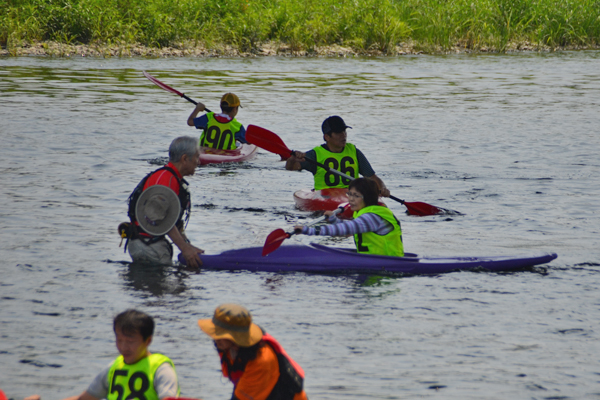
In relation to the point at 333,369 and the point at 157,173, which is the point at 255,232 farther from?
the point at 333,369

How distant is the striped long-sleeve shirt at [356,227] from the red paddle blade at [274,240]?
28 cm

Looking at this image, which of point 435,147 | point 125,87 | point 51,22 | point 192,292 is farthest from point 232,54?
point 192,292

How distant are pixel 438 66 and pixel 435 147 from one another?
42.0 feet

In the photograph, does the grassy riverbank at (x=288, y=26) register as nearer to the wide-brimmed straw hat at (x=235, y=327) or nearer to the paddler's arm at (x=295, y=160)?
the paddler's arm at (x=295, y=160)

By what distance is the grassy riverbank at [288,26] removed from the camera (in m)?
25.7

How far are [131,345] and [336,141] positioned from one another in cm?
484

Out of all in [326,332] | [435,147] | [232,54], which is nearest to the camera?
[326,332]

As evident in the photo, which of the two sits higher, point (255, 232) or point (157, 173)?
point (157, 173)

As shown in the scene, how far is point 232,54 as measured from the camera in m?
27.6

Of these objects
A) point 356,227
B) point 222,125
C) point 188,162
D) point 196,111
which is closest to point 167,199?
point 188,162

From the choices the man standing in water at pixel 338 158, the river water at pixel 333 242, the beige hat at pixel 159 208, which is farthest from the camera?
the man standing in water at pixel 338 158

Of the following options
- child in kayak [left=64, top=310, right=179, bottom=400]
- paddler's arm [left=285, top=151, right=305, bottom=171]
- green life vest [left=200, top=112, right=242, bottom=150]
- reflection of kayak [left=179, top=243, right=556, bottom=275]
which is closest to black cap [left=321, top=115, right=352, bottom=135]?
paddler's arm [left=285, top=151, right=305, bottom=171]

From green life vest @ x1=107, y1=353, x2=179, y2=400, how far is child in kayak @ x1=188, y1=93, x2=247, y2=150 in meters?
7.31

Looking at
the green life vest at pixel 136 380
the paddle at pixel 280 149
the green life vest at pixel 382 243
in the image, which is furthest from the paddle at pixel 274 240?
the green life vest at pixel 136 380
